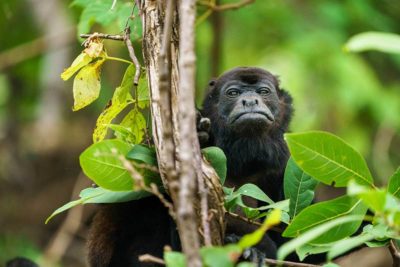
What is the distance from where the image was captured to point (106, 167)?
2.81m

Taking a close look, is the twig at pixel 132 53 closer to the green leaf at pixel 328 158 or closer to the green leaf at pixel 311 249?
the green leaf at pixel 328 158

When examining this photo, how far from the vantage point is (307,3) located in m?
8.30

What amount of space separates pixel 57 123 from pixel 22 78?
83 cm

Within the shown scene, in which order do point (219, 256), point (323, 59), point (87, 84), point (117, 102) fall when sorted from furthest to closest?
point (323, 59) → point (117, 102) → point (87, 84) → point (219, 256)

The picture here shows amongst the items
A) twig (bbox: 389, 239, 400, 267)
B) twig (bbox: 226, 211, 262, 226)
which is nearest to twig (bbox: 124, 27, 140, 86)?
twig (bbox: 226, 211, 262, 226)

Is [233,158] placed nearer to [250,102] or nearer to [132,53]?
[250,102]

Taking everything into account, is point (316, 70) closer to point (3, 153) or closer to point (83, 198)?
point (3, 153)

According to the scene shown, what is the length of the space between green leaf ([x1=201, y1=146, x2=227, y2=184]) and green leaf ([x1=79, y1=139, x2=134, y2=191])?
0.37 meters

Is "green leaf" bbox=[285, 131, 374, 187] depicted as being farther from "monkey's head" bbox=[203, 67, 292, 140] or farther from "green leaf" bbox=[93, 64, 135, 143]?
"monkey's head" bbox=[203, 67, 292, 140]

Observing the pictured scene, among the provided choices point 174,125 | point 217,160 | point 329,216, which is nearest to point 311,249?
point 329,216

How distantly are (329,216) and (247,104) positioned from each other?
1837 millimetres

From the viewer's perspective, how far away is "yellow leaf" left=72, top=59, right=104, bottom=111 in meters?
3.23

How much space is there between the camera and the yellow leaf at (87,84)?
3.23m

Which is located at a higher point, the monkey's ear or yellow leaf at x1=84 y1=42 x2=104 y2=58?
yellow leaf at x1=84 y1=42 x2=104 y2=58
